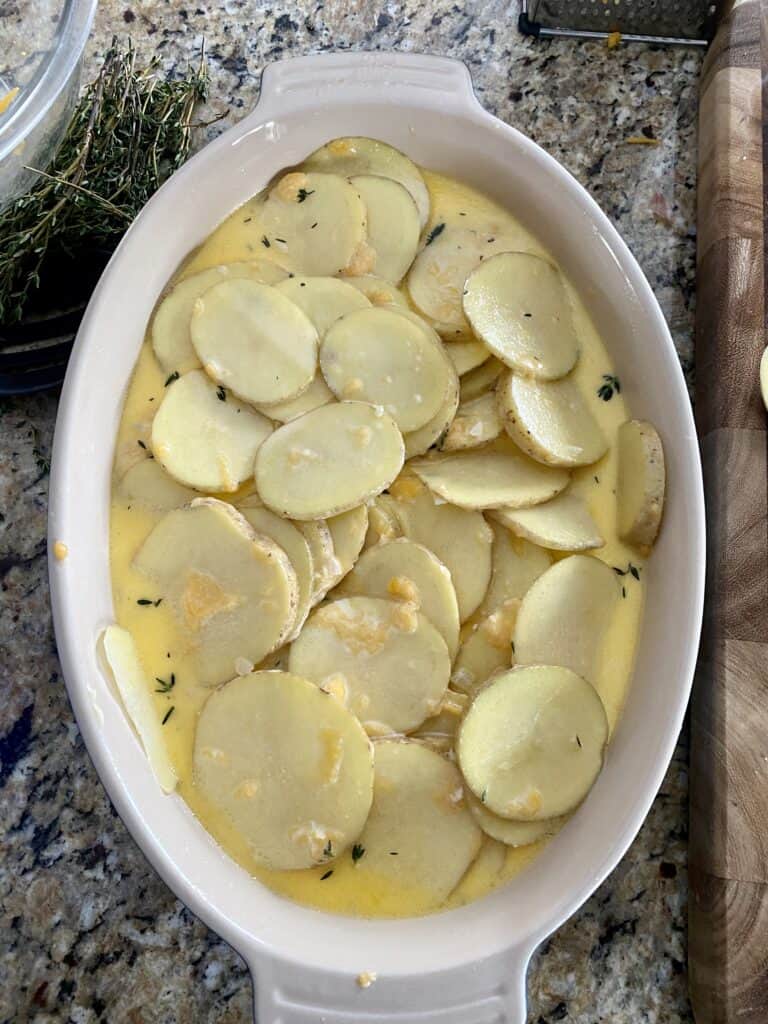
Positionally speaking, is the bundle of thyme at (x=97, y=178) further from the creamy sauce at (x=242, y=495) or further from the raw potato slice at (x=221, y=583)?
the raw potato slice at (x=221, y=583)

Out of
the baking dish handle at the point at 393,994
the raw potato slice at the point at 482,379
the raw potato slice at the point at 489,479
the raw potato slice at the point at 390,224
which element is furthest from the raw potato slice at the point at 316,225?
the baking dish handle at the point at 393,994

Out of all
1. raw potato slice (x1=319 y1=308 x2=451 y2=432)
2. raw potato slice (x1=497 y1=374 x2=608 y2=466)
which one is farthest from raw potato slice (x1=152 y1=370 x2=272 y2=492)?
raw potato slice (x1=497 y1=374 x2=608 y2=466)

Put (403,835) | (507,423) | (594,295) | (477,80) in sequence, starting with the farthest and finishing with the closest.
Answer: (477,80), (594,295), (507,423), (403,835)

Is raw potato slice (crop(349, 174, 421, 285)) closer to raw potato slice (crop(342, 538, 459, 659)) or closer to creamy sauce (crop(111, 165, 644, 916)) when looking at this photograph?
creamy sauce (crop(111, 165, 644, 916))

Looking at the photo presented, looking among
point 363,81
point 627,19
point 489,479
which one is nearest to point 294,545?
point 489,479

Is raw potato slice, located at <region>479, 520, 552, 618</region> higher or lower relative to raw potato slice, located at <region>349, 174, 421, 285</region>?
lower

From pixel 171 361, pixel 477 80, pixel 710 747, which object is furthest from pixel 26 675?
pixel 477 80

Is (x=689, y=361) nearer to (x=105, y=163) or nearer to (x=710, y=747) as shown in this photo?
(x=710, y=747)
